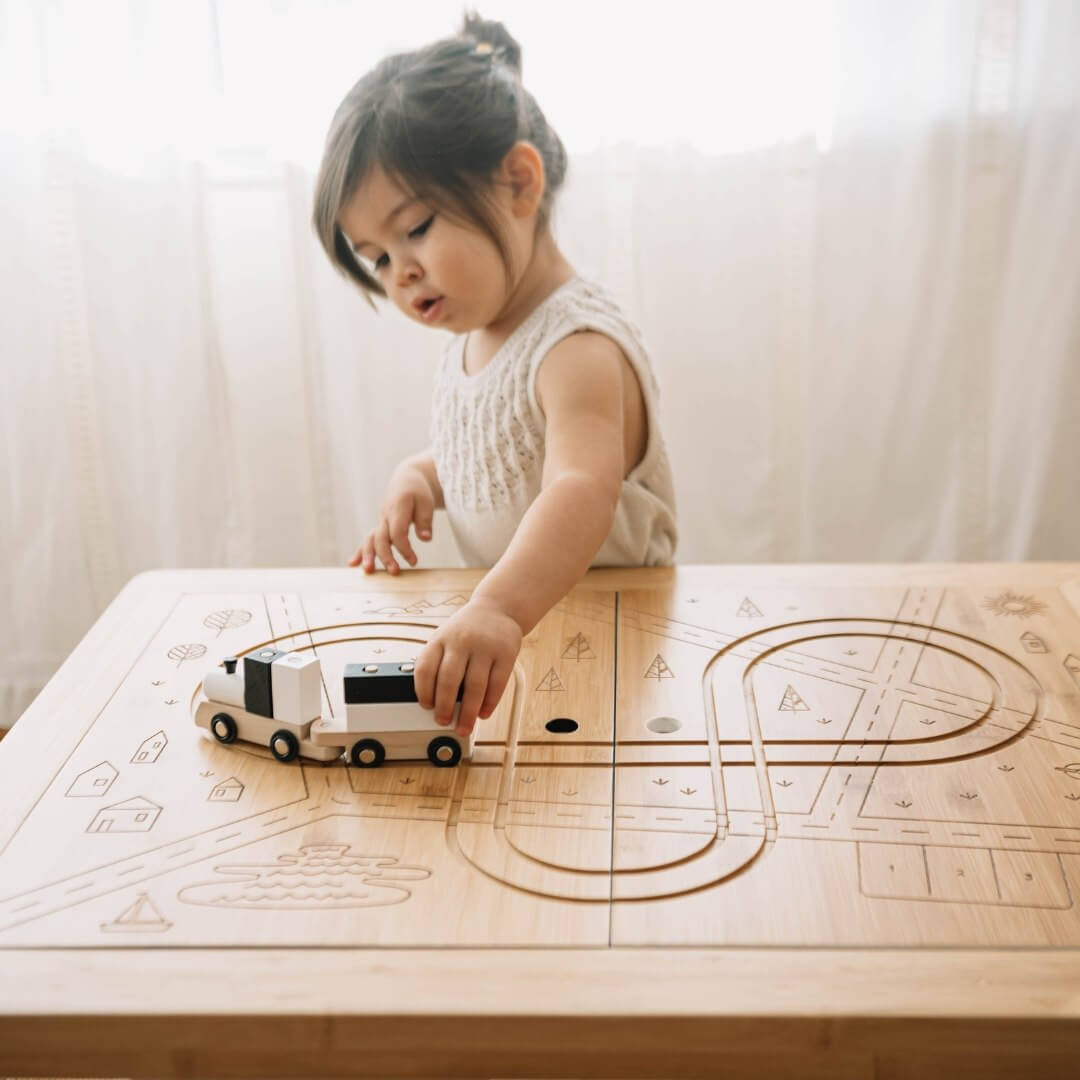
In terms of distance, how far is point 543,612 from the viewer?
82cm

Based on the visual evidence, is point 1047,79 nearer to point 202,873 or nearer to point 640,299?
point 640,299

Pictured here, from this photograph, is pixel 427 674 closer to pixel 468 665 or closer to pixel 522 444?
pixel 468 665

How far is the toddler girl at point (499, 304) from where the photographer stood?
952 millimetres

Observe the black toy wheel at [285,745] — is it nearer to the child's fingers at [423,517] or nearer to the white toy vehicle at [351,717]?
the white toy vehicle at [351,717]

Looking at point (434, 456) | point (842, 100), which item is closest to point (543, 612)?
point (434, 456)

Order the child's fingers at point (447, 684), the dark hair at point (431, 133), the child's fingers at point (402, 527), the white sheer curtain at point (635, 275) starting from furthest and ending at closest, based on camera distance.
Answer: the white sheer curtain at point (635, 275) < the child's fingers at point (402, 527) < the dark hair at point (431, 133) < the child's fingers at point (447, 684)

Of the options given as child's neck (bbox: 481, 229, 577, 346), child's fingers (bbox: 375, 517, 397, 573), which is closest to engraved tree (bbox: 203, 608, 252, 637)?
child's fingers (bbox: 375, 517, 397, 573)

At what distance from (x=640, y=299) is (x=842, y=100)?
1.15 ft

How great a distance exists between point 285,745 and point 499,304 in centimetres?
48

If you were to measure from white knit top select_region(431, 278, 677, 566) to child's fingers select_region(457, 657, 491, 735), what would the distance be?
34 cm

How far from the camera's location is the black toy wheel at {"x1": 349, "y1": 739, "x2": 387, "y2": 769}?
27.6 inches

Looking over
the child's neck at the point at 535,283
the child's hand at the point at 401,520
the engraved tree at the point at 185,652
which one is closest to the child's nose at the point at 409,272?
the child's neck at the point at 535,283

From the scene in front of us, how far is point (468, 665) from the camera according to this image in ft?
2.37

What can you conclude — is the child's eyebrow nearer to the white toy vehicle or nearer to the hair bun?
the hair bun
